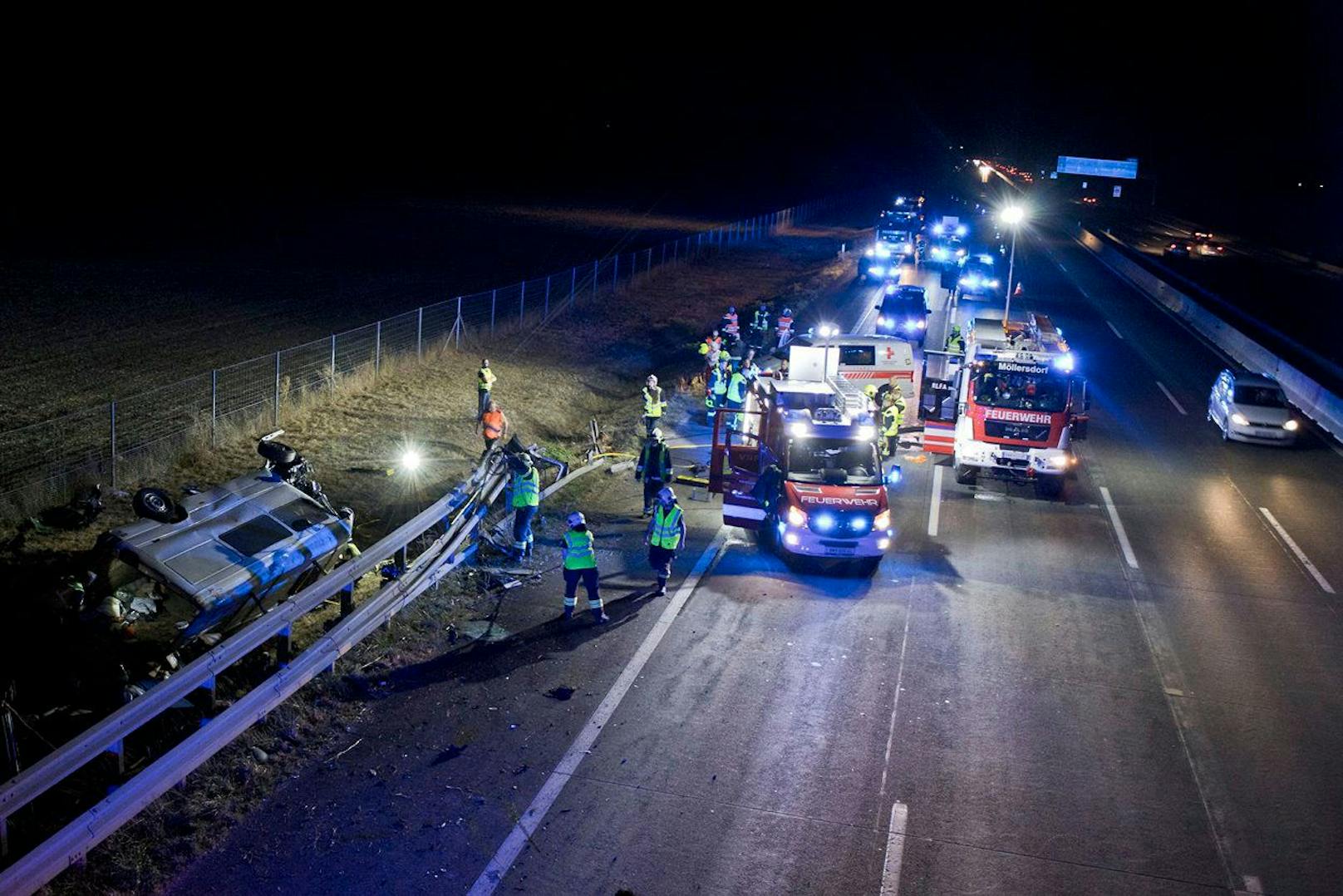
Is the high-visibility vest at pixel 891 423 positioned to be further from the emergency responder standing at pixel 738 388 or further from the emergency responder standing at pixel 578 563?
the emergency responder standing at pixel 578 563

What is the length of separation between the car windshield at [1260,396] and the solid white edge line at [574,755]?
16522 millimetres

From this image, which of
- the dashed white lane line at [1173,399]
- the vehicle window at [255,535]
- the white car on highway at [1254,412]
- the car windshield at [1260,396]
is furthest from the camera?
the dashed white lane line at [1173,399]

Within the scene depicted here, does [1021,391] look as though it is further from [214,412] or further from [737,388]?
[214,412]

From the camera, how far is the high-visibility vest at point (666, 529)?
13.8m

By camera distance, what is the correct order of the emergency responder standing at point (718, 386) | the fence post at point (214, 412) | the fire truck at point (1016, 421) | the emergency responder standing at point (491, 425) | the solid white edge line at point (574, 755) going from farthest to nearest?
the emergency responder standing at point (718, 386), the fire truck at point (1016, 421), the emergency responder standing at point (491, 425), the fence post at point (214, 412), the solid white edge line at point (574, 755)

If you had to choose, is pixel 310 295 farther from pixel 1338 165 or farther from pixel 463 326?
pixel 1338 165

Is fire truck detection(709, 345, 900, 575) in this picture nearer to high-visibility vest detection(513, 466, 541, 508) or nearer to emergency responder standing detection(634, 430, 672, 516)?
emergency responder standing detection(634, 430, 672, 516)

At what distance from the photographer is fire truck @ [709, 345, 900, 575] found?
1522 centimetres

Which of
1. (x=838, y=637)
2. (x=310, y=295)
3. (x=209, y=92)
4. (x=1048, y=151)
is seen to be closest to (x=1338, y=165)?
(x=1048, y=151)

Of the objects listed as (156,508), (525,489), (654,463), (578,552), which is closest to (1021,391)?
(654,463)

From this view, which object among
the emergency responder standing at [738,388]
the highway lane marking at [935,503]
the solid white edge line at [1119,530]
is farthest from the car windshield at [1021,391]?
the emergency responder standing at [738,388]

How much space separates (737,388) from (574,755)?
1235 centimetres

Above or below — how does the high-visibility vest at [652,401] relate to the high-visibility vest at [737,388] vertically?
below

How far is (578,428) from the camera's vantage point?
24266 mm
